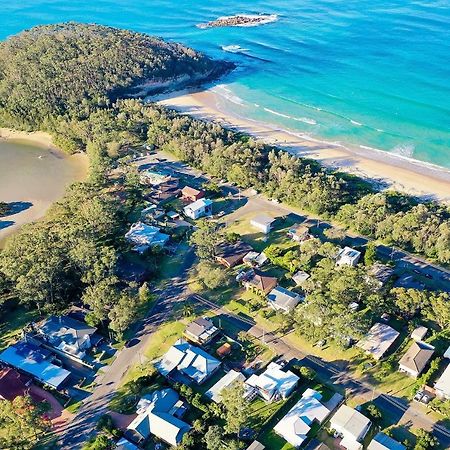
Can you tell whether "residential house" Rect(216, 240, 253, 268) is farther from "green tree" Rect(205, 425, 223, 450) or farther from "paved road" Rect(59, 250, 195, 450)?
"green tree" Rect(205, 425, 223, 450)

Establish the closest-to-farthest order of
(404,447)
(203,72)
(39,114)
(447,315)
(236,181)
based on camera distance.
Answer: (404,447)
(447,315)
(236,181)
(39,114)
(203,72)

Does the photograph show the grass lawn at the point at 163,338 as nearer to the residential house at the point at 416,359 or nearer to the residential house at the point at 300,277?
the residential house at the point at 300,277

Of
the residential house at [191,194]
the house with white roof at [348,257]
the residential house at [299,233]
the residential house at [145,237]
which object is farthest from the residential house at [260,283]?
the residential house at [191,194]

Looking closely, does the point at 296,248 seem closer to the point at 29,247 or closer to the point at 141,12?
the point at 29,247

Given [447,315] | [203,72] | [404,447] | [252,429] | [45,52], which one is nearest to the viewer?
[404,447]

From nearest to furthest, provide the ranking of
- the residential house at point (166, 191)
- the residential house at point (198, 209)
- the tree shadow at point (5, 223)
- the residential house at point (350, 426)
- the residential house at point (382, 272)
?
the residential house at point (350, 426) < the residential house at point (382, 272) < the residential house at point (198, 209) < the tree shadow at point (5, 223) < the residential house at point (166, 191)

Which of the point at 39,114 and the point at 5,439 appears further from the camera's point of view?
the point at 39,114

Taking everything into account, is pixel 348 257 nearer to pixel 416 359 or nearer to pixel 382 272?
pixel 382 272

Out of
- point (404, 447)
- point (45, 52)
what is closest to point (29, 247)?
point (404, 447)

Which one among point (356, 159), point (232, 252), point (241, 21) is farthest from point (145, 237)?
point (241, 21)
